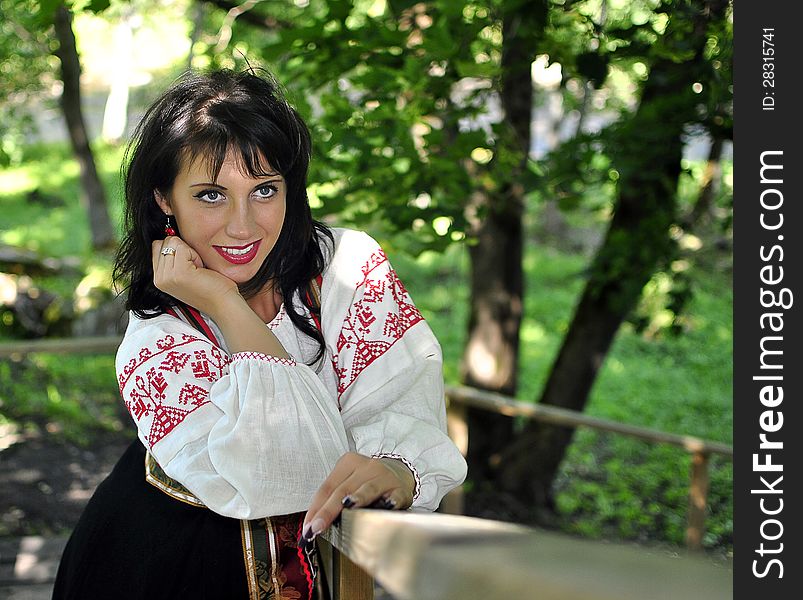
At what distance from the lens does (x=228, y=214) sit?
4.66 ft

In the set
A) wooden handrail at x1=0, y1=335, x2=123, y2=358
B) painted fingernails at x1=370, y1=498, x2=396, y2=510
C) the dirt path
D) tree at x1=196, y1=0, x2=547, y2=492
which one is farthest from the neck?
the dirt path

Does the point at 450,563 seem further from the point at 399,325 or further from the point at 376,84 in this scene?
the point at 376,84

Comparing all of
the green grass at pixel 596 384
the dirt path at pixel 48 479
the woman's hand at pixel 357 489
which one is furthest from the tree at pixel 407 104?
the dirt path at pixel 48 479

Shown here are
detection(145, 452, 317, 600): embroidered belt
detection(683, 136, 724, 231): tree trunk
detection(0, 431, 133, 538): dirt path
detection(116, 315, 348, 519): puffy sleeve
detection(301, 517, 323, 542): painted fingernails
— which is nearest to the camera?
detection(301, 517, 323, 542): painted fingernails

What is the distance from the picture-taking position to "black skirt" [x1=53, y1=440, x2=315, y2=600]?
1339mm

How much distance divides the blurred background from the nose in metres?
0.46

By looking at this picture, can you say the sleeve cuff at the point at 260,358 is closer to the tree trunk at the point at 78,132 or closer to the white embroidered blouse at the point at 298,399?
the white embroidered blouse at the point at 298,399

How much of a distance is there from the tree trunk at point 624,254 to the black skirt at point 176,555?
1673 mm

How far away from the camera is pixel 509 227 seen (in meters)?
4.54

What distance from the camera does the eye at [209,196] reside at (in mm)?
1418

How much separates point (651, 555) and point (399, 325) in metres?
0.82

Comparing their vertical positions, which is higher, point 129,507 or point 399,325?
point 399,325

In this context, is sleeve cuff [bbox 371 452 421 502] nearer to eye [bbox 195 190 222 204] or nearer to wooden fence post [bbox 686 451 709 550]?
eye [bbox 195 190 222 204]

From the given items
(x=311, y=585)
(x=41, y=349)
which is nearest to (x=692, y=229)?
(x=41, y=349)
